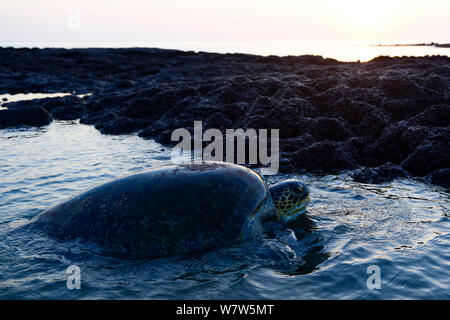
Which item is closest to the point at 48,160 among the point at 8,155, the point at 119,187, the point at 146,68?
the point at 8,155

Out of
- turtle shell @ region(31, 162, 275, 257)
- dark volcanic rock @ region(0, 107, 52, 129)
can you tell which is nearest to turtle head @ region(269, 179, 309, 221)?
turtle shell @ region(31, 162, 275, 257)

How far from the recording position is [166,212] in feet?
14.3

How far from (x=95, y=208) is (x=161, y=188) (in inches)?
31.9

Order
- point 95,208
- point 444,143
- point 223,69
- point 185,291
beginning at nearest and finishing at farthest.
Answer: point 185,291 → point 95,208 → point 444,143 → point 223,69

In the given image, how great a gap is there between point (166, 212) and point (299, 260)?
1.57 m

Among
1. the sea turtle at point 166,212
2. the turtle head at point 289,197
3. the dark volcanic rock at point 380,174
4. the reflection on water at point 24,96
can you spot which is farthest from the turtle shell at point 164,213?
the reflection on water at point 24,96

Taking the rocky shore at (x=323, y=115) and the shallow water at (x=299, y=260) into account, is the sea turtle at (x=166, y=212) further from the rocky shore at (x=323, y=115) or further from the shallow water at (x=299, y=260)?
the rocky shore at (x=323, y=115)

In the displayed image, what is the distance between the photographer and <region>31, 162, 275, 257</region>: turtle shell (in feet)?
14.0

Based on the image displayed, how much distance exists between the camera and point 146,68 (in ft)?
108

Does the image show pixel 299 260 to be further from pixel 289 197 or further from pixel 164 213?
pixel 164 213

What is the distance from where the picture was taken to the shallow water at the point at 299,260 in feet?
11.8

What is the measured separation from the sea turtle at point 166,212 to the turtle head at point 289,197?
254 mm
